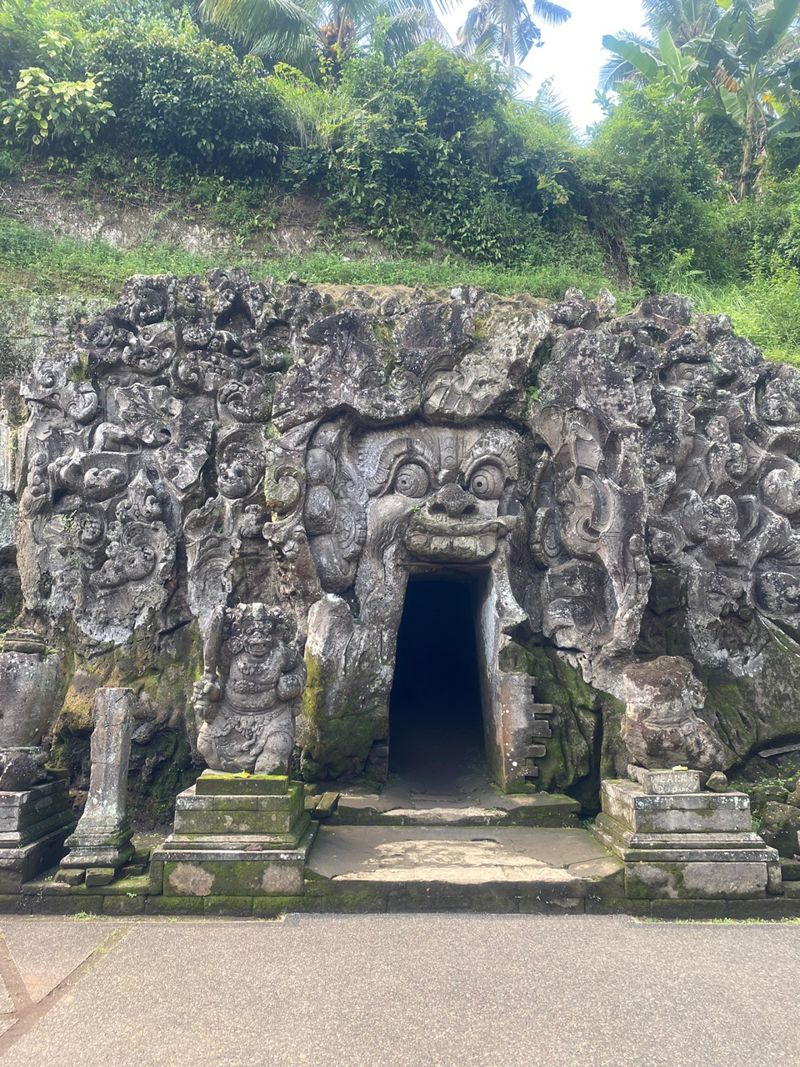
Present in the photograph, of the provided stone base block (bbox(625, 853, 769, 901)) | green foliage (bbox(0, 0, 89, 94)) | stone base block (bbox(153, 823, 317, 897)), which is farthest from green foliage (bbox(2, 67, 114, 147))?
stone base block (bbox(625, 853, 769, 901))

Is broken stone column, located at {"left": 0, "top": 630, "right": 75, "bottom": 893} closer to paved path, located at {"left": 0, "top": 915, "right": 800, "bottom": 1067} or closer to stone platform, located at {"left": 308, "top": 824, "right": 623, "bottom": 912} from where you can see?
paved path, located at {"left": 0, "top": 915, "right": 800, "bottom": 1067}

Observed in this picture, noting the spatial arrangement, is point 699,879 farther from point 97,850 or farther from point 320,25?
point 320,25

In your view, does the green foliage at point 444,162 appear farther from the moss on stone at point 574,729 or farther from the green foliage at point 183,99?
the moss on stone at point 574,729

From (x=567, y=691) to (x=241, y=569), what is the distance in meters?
3.57

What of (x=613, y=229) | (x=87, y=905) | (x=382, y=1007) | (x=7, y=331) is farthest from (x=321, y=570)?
(x=613, y=229)

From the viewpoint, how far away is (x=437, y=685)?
11453mm

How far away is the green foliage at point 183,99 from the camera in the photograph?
14773 mm

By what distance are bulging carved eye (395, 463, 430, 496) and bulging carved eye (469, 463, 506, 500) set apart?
498 millimetres

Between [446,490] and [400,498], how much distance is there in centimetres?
49

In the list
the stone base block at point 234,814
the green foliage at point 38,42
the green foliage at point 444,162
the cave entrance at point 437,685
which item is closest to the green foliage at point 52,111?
the green foliage at point 38,42

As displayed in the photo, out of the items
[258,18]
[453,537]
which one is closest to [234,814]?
[453,537]

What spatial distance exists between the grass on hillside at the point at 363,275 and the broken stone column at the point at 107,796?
742cm

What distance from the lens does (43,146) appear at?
14.5 m

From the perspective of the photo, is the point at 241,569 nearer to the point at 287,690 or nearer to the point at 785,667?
the point at 287,690
